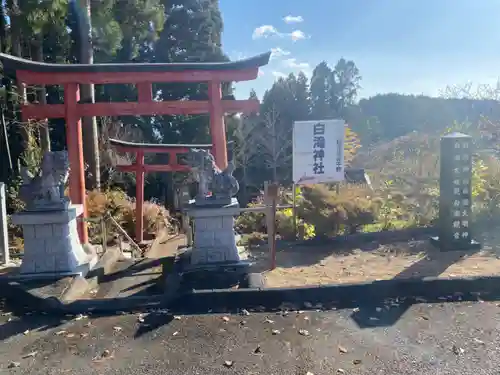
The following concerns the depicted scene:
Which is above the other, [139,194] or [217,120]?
[217,120]

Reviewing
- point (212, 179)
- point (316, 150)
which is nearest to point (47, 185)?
point (212, 179)

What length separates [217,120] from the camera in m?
7.38

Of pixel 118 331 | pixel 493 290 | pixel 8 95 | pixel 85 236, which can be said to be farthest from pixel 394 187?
pixel 8 95

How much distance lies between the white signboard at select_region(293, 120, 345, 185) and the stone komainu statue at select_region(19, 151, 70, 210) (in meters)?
4.27

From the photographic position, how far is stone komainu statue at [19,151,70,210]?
5633 millimetres

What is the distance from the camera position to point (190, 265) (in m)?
5.77

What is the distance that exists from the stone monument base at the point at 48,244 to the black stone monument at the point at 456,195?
20.0 ft

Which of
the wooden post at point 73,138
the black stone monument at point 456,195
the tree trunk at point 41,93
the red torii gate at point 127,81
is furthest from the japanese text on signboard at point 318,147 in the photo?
the tree trunk at point 41,93

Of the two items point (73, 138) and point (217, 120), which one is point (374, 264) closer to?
point (217, 120)

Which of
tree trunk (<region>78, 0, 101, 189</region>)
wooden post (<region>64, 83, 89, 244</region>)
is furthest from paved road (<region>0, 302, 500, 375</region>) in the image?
tree trunk (<region>78, 0, 101, 189</region>)

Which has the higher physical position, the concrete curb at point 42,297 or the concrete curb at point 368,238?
the concrete curb at point 42,297

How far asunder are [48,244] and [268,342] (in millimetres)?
3503

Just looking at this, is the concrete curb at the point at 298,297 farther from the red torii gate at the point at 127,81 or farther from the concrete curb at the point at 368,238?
the concrete curb at the point at 368,238

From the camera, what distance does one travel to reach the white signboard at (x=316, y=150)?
8.23 metres
